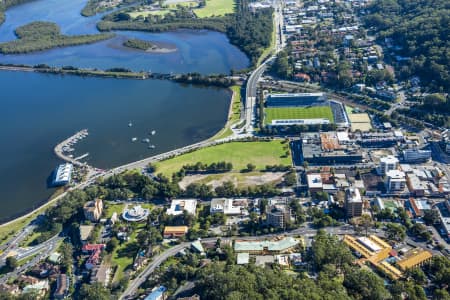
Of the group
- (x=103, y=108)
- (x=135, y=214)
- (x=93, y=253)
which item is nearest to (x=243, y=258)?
(x=135, y=214)

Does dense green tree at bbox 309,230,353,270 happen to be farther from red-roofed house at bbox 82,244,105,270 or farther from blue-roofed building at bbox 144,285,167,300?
red-roofed house at bbox 82,244,105,270

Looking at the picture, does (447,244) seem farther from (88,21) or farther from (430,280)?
(88,21)

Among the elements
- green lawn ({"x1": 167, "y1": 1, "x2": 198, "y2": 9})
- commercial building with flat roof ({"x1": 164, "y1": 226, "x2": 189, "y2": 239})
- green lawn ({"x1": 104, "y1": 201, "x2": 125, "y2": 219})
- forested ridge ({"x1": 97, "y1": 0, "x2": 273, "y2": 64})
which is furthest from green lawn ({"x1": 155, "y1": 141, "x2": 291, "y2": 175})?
green lawn ({"x1": 167, "y1": 1, "x2": 198, "y2": 9})

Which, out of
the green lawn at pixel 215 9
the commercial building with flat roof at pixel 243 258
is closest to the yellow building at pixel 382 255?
the commercial building with flat roof at pixel 243 258

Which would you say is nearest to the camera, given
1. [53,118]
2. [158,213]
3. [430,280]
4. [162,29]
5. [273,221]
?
[430,280]

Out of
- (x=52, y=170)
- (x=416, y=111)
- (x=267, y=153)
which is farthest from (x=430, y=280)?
(x=52, y=170)

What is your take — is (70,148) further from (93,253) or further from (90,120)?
(93,253)

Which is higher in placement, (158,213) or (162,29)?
(162,29)
